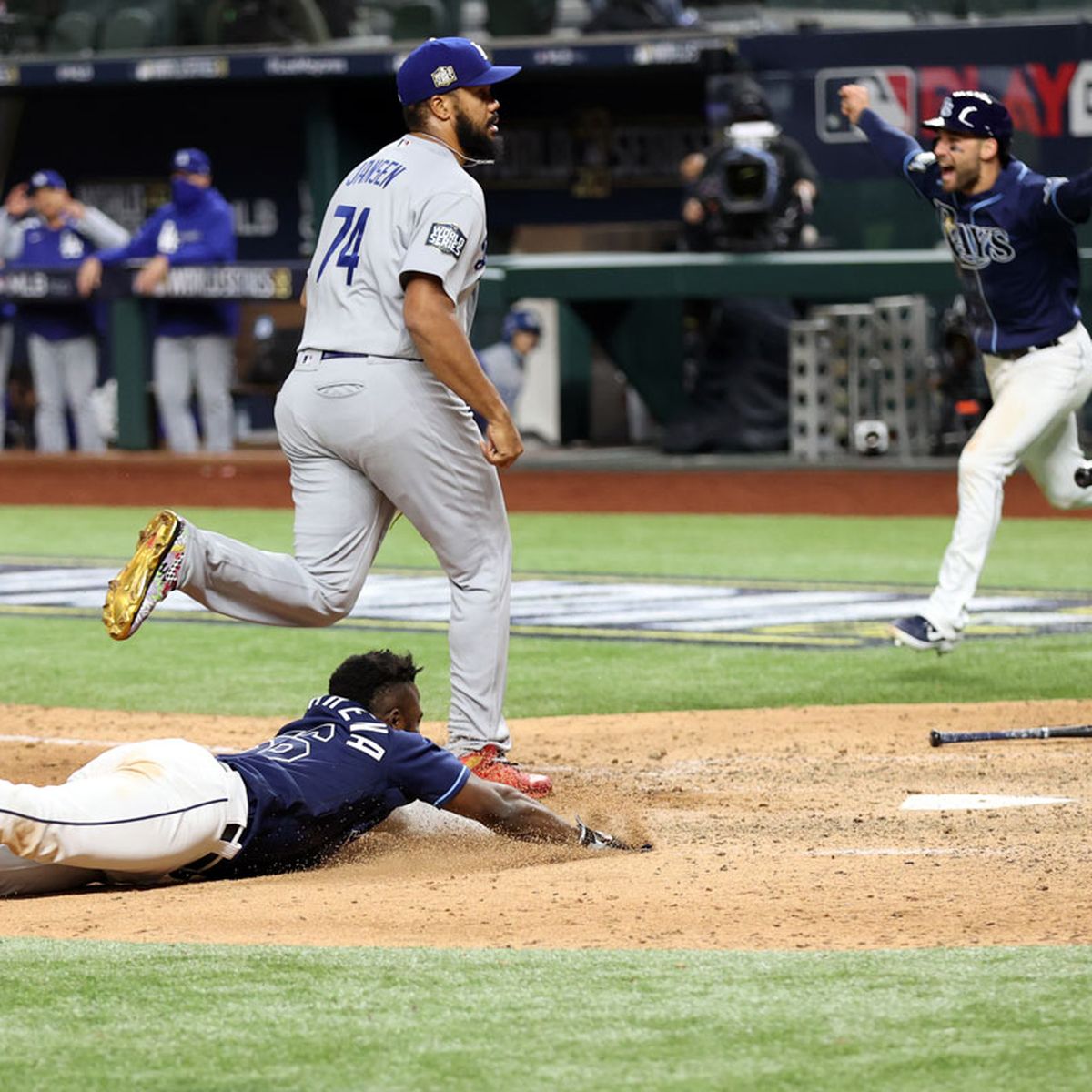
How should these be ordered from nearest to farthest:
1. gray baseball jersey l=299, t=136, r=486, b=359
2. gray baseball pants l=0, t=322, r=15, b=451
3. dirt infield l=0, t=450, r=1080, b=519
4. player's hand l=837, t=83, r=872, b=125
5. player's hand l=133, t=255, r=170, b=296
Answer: gray baseball jersey l=299, t=136, r=486, b=359
player's hand l=837, t=83, r=872, b=125
dirt infield l=0, t=450, r=1080, b=519
player's hand l=133, t=255, r=170, b=296
gray baseball pants l=0, t=322, r=15, b=451

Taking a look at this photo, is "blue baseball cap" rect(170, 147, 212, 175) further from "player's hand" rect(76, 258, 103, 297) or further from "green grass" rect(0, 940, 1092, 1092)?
"green grass" rect(0, 940, 1092, 1092)

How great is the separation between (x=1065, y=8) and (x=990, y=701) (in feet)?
35.3

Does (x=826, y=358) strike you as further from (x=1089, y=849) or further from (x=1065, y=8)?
(x=1089, y=849)

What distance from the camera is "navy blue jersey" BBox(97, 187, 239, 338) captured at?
16341 millimetres

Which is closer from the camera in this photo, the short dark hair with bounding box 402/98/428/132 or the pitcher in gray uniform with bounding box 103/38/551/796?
the pitcher in gray uniform with bounding box 103/38/551/796

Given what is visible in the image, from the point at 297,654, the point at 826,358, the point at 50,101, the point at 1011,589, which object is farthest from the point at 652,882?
the point at 50,101

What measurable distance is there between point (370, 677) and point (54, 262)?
42.9ft

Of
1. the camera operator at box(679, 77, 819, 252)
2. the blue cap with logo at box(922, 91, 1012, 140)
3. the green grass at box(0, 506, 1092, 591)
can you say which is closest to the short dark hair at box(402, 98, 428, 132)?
the blue cap with logo at box(922, 91, 1012, 140)

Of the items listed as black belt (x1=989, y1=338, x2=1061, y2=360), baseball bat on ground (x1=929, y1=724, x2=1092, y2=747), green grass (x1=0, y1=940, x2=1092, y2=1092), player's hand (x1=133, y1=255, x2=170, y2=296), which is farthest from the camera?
player's hand (x1=133, y1=255, x2=170, y2=296)

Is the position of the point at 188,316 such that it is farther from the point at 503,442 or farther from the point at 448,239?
the point at 503,442

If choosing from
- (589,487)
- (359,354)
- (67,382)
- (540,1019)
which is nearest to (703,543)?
(589,487)

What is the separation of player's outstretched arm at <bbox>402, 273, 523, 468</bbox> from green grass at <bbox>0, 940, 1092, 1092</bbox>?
65.8 inches

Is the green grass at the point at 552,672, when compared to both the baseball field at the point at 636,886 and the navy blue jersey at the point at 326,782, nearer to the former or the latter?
the baseball field at the point at 636,886

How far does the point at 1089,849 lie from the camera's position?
200 inches
